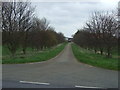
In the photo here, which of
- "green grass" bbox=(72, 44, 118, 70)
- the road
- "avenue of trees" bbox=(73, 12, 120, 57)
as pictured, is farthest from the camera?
"avenue of trees" bbox=(73, 12, 120, 57)

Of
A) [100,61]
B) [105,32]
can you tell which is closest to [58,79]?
[100,61]

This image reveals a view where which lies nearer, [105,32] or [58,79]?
[58,79]

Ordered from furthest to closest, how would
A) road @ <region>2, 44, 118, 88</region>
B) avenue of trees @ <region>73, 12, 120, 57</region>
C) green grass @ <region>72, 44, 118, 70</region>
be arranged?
avenue of trees @ <region>73, 12, 120, 57</region> → green grass @ <region>72, 44, 118, 70</region> → road @ <region>2, 44, 118, 88</region>

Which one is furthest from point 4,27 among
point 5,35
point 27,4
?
point 27,4

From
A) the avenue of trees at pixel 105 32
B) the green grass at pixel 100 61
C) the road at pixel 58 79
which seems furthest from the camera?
the avenue of trees at pixel 105 32

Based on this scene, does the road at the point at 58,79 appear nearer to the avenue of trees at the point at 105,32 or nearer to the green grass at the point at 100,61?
the green grass at the point at 100,61

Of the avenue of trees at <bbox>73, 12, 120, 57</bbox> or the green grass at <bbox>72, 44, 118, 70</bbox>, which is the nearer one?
the green grass at <bbox>72, 44, 118, 70</bbox>

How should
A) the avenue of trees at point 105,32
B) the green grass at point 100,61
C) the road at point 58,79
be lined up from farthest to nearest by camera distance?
the avenue of trees at point 105,32
the green grass at point 100,61
the road at point 58,79

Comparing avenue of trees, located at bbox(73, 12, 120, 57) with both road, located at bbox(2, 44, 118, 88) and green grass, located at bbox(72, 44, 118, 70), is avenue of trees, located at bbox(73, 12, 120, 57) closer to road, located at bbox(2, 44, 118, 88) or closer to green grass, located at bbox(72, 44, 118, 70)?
green grass, located at bbox(72, 44, 118, 70)

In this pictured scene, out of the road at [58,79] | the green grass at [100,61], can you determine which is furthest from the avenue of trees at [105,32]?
the road at [58,79]

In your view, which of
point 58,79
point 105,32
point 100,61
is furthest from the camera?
point 105,32

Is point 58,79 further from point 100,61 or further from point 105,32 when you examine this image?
point 105,32

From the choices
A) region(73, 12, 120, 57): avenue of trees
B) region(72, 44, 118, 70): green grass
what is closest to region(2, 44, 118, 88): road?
region(72, 44, 118, 70): green grass

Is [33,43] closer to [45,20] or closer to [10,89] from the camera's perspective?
[45,20]
